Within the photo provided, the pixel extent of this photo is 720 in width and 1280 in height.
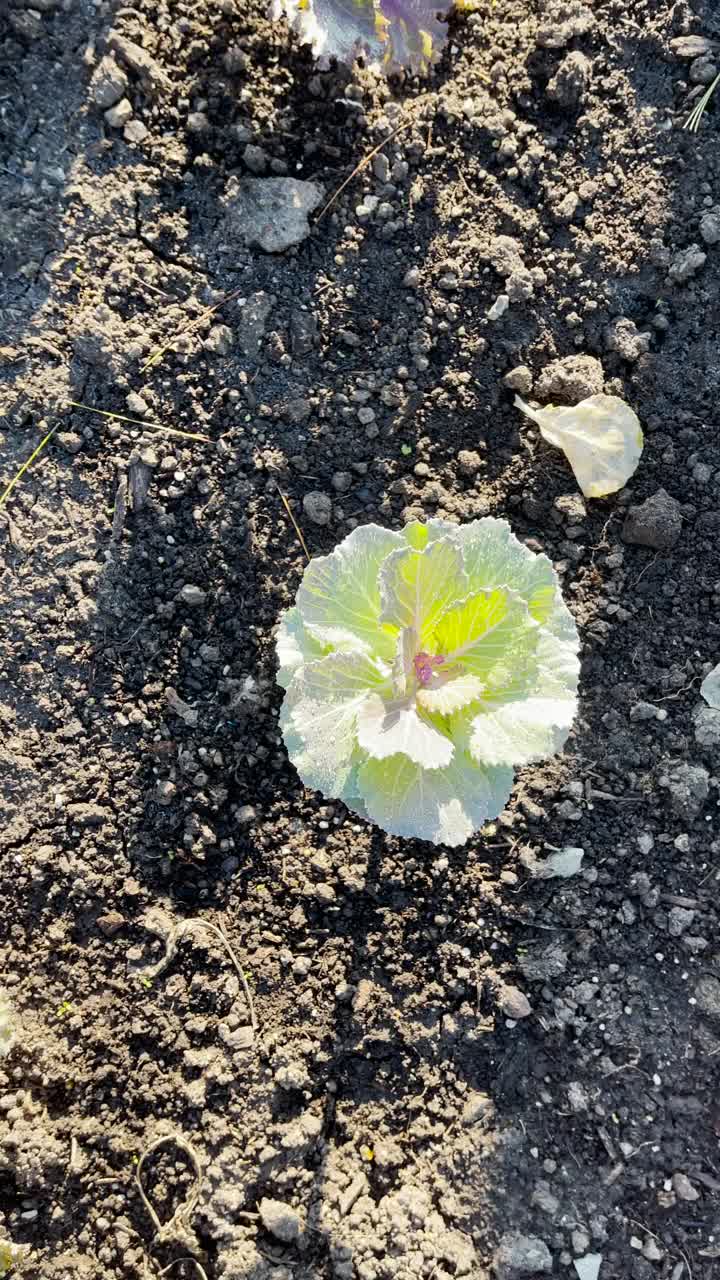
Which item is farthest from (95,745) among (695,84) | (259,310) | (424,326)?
(695,84)

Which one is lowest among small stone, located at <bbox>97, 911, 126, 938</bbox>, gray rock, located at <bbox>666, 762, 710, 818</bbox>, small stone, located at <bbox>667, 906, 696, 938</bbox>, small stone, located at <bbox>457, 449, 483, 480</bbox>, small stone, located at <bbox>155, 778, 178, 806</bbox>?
small stone, located at <bbox>667, 906, 696, 938</bbox>

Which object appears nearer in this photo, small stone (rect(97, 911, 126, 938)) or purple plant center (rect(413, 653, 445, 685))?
purple plant center (rect(413, 653, 445, 685))

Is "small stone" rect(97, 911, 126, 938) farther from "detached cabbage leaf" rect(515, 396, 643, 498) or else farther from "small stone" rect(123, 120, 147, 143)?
"small stone" rect(123, 120, 147, 143)

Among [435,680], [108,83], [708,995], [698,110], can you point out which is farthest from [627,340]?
[708,995]

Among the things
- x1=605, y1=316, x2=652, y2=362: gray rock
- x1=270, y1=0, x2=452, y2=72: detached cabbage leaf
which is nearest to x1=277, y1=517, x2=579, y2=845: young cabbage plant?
x1=605, y1=316, x2=652, y2=362: gray rock

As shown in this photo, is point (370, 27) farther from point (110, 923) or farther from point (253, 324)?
point (110, 923)

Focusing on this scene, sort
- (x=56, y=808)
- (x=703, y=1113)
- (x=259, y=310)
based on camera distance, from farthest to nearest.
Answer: (x=259, y=310) < (x=56, y=808) < (x=703, y=1113)

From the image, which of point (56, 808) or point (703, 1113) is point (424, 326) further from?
point (703, 1113)

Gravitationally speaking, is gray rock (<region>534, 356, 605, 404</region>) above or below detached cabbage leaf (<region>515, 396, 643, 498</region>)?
above
